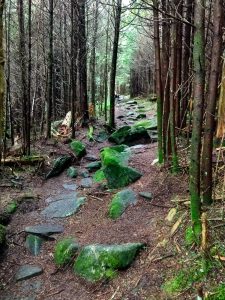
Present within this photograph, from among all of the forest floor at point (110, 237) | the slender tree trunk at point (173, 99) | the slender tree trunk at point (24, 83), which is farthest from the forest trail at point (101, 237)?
the slender tree trunk at point (24, 83)

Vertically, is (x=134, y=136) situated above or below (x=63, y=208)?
above

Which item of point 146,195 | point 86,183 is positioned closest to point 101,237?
point 146,195

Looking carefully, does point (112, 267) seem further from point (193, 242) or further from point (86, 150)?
point (86, 150)

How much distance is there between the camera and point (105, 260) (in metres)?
4.66

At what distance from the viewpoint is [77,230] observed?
599cm

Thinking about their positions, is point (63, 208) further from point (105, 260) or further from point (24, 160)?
point (24, 160)

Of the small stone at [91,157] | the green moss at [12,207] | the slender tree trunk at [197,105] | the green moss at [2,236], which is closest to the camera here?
the slender tree trunk at [197,105]

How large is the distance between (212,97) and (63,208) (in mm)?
3989

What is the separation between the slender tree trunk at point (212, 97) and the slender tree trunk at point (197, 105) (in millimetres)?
301

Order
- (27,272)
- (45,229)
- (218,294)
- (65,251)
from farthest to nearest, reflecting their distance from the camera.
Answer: (45,229), (65,251), (27,272), (218,294)

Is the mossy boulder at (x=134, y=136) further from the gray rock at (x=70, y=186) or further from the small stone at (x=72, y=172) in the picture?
the gray rock at (x=70, y=186)

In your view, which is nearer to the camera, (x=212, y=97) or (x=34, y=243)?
(x=212, y=97)

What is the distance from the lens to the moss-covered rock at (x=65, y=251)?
516 centimetres

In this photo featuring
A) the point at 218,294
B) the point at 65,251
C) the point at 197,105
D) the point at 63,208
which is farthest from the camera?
the point at 63,208
